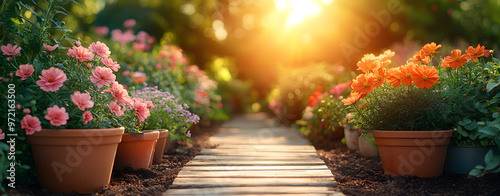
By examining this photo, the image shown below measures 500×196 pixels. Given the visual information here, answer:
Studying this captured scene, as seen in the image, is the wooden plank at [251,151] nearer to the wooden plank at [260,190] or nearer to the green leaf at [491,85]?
the wooden plank at [260,190]

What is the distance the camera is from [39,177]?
2127 mm

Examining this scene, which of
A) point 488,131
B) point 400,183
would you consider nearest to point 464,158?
point 488,131

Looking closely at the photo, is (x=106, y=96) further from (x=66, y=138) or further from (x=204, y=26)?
(x=204, y=26)

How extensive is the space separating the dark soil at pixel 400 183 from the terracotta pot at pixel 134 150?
54.6 inches

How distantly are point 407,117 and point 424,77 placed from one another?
0.32 metres

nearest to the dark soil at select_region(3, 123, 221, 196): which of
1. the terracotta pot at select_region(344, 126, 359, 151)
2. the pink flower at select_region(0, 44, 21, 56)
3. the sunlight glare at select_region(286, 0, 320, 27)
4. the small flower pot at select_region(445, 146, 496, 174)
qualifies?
the pink flower at select_region(0, 44, 21, 56)

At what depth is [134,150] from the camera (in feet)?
8.68

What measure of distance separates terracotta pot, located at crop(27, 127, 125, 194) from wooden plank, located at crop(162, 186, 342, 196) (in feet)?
1.53

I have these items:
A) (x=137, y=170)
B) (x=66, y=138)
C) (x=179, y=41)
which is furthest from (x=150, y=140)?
(x=179, y=41)

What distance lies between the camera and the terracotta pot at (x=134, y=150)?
2.62 meters

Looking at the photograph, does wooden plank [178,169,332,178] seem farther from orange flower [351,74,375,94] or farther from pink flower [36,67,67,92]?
pink flower [36,67,67,92]

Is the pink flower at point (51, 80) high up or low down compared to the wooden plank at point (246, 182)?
up

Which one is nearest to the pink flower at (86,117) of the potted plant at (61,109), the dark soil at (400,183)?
the potted plant at (61,109)

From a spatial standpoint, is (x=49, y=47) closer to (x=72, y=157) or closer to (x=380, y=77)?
(x=72, y=157)
